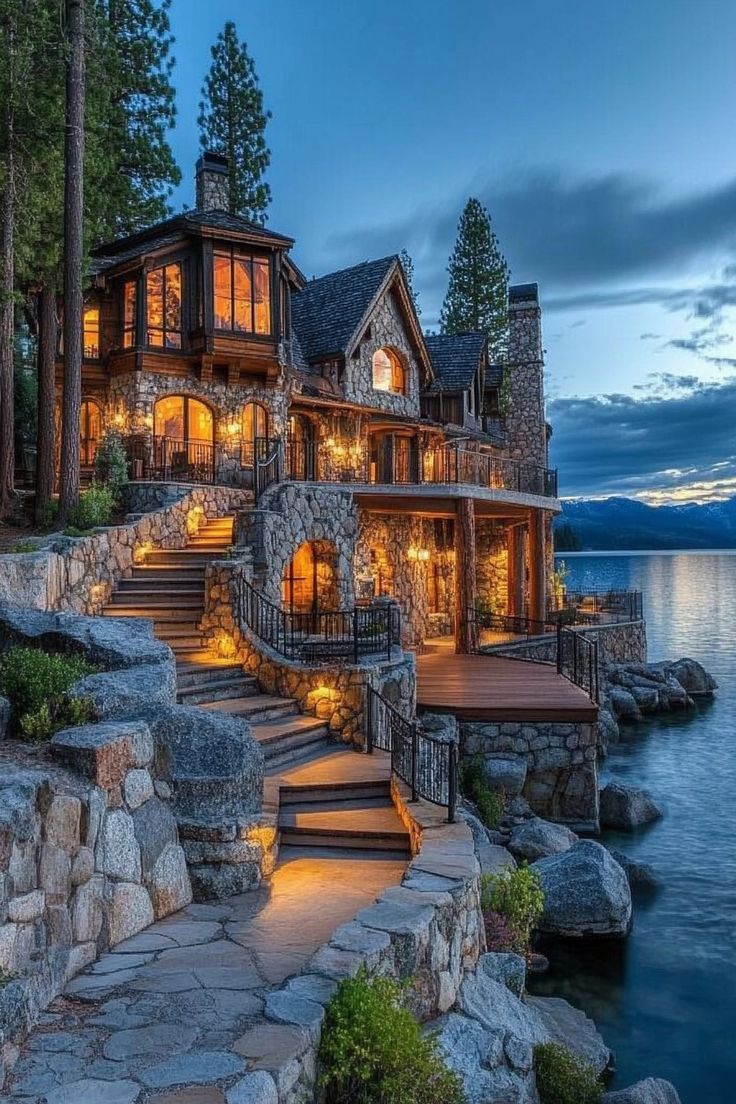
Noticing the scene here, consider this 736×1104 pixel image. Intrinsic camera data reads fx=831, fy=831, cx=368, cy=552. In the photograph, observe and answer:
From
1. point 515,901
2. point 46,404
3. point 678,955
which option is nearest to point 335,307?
point 46,404

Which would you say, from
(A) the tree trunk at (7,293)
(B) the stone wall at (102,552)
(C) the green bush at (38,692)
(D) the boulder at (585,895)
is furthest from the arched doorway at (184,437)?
(C) the green bush at (38,692)

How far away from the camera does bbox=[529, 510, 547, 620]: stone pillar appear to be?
28281 mm

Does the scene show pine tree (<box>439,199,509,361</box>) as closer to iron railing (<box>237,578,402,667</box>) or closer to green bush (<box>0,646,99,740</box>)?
iron railing (<box>237,578,402,667</box>)

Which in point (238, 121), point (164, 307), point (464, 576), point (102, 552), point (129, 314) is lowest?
point (464, 576)

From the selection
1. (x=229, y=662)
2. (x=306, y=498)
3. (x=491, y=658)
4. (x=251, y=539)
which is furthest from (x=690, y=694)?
(x=229, y=662)

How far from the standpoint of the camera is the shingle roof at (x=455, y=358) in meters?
32.8

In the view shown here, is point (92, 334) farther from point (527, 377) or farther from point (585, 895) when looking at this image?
point (585, 895)

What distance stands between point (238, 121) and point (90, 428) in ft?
64.7

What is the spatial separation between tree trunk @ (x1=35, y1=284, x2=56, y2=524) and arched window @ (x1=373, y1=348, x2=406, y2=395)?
11.2 m

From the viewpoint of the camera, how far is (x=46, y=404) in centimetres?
2131

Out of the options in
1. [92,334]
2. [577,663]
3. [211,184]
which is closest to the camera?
[577,663]

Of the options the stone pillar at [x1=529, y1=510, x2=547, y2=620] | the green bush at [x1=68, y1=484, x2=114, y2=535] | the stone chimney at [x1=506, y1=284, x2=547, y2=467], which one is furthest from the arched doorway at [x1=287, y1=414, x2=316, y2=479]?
the stone chimney at [x1=506, y1=284, x2=547, y2=467]

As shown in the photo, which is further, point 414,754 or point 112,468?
point 112,468

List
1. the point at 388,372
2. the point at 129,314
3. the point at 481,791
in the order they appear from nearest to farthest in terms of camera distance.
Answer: the point at 481,791 < the point at 129,314 < the point at 388,372
